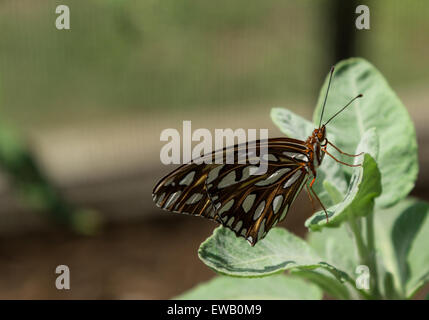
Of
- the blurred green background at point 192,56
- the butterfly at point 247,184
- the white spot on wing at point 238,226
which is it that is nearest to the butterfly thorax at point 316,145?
the butterfly at point 247,184

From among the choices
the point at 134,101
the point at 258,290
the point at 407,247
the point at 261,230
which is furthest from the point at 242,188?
the point at 134,101

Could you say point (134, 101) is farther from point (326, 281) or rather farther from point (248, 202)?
point (326, 281)

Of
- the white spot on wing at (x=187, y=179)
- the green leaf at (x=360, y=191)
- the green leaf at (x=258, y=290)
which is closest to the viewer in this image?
the green leaf at (x=360, y=191)

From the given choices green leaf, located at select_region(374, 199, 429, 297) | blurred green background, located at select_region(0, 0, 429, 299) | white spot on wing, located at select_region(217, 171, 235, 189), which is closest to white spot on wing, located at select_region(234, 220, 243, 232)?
white spot on wing, located at select_region(217, 171, 235, 189)

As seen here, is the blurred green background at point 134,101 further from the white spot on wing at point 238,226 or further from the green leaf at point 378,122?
the white spot on wing at point 238,226

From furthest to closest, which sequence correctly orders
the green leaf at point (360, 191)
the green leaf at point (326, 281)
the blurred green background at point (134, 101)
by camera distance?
the blurred green background at point (134, 101) < the green leaf at point (326, 281) < the green leaf at point (360, 191)

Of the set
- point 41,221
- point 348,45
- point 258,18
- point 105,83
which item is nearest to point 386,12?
point 348,45
